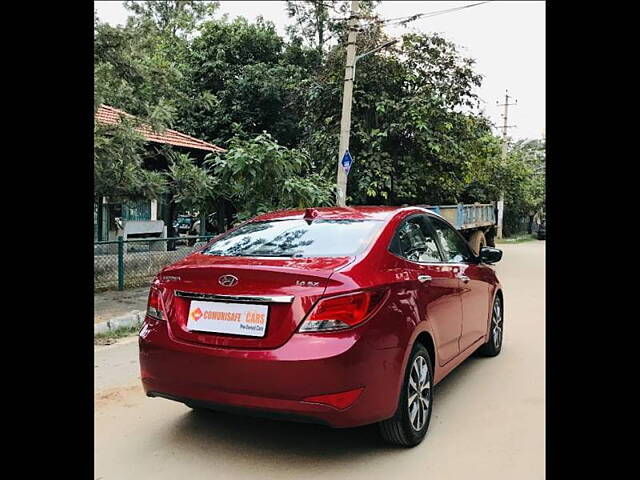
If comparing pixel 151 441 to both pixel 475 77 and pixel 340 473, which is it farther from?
pixel 475 77

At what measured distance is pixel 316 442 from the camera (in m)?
3.56

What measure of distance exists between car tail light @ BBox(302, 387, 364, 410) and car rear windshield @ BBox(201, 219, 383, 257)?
82cm

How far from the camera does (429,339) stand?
12.2ft

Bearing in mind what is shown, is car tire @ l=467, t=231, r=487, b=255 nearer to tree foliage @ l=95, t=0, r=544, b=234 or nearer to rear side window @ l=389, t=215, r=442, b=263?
tree foliage @ l=95, t=0, r=544, b=234

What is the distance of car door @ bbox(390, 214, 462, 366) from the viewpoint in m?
3.69

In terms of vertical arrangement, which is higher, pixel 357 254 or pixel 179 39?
pixel 179 39

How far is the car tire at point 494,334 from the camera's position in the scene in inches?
219

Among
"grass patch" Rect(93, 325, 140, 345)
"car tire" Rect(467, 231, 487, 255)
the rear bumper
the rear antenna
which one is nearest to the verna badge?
the rear bumper

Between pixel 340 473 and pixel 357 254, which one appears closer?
pixel 340 473

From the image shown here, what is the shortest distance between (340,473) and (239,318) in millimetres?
1005

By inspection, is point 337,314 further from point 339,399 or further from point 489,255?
point 489,255

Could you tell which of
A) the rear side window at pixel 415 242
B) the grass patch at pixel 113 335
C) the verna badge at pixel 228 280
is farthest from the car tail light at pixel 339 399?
the grass patch at pixel 113 335

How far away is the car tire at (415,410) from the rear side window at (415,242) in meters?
0.62
